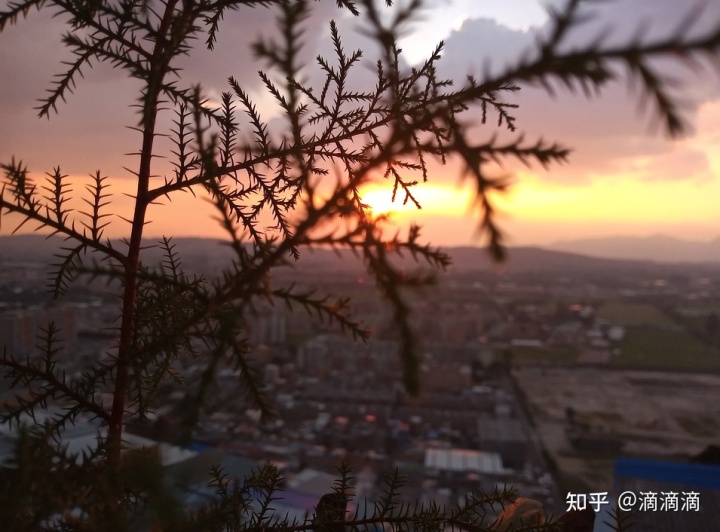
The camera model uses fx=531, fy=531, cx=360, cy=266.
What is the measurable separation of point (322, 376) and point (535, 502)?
7.30 metres

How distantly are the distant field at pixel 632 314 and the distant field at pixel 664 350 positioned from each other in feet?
3.74

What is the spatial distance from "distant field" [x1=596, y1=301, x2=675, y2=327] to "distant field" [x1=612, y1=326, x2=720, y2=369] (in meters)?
1.14

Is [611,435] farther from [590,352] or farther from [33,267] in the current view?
[33,267]

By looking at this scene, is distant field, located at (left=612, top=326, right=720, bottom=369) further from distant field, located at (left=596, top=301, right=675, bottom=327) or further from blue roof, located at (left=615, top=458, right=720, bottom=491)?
blue roof, located at (left=615, top=458, right=720, bottom=491)

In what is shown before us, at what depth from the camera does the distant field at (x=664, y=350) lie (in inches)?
619

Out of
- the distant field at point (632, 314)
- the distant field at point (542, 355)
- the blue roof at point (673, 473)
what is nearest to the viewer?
the blue roof at point (673, 473)

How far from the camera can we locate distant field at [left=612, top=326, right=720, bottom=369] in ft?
51.6

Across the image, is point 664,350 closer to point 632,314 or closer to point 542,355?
point 542,355

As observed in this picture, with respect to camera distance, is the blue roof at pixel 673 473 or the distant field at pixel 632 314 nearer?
the blue roof at pixel 673 473

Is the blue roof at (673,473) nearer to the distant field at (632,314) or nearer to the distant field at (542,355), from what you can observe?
the distant field at (542,355)

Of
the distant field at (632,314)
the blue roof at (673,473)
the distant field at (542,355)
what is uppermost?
the distant field at (632,314)

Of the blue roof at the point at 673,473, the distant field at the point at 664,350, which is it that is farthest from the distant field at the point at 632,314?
the blue roof at the point at 673,473

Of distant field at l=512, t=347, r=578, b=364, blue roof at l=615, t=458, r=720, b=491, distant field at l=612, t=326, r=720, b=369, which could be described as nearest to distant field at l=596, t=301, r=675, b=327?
distant field at l=612, t=326, r=720, b=369

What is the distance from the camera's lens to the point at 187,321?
1023mm
